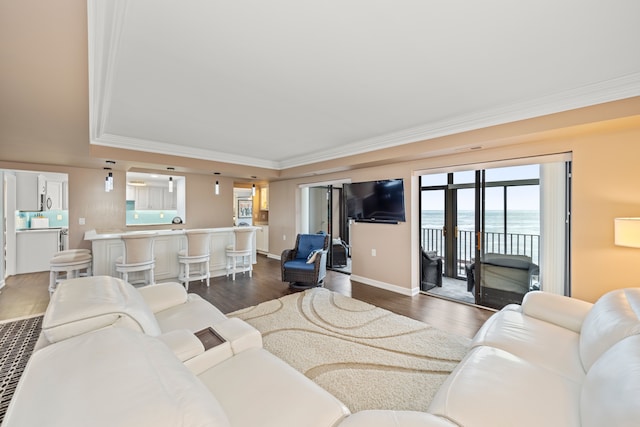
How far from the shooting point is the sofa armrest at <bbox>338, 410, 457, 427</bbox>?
1.01 meters

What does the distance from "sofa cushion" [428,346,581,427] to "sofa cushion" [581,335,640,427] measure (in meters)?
0.11

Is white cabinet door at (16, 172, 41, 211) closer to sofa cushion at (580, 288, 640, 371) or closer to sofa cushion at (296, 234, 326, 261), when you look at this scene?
sofa cushion at (296, 234, 326, 261)

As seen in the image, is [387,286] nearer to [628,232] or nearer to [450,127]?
[450,127]

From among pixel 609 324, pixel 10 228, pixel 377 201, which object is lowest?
pixel 609 324

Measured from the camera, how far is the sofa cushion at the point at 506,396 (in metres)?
1.17

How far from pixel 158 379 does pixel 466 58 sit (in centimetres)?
267

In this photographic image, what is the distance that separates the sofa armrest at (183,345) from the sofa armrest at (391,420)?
0.90 m

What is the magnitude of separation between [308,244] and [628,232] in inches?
160

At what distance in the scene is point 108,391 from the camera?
2.56 feet

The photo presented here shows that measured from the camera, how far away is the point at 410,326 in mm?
3092

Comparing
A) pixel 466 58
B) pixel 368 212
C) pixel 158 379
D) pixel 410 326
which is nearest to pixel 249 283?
pixel 368 212

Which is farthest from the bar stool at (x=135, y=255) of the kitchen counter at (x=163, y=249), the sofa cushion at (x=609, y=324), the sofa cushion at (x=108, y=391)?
the sofa cushion at (x=609, y=324)

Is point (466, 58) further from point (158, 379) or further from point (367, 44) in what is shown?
point (158, 379)

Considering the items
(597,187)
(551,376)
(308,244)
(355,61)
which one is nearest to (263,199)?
(308,244)
